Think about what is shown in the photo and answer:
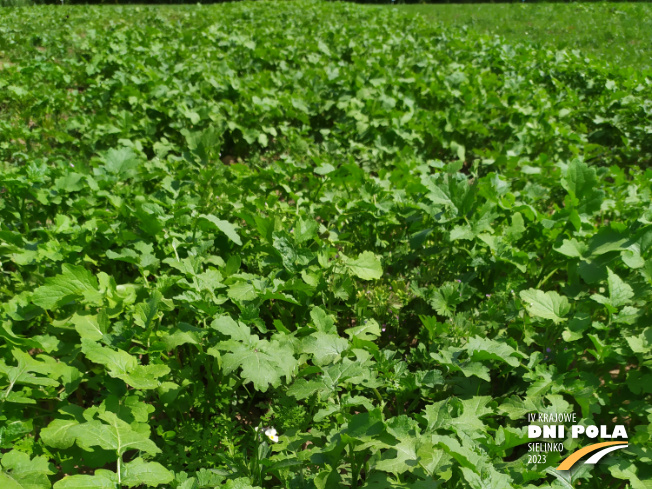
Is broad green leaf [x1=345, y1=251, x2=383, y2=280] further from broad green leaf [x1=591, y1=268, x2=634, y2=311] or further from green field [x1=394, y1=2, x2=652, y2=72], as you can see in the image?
green field [x1=394, y1=2, x2=652, y2=72]

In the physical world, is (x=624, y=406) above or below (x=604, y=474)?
above

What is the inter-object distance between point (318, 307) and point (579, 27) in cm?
1564

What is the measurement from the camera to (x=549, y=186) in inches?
150

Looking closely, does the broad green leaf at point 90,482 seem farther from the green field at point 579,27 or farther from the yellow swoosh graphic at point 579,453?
the green field at point 579,27

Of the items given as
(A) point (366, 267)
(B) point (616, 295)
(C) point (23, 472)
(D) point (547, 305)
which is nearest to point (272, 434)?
(C) point (23, 472)

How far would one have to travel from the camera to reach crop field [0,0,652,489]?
1.85 m

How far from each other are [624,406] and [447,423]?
89 cm

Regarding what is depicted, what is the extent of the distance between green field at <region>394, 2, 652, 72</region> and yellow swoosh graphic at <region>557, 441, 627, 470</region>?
8765 millimetres

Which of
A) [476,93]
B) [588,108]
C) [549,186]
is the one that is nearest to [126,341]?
[549,186]

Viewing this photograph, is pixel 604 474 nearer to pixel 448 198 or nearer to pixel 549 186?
pixel 448 198

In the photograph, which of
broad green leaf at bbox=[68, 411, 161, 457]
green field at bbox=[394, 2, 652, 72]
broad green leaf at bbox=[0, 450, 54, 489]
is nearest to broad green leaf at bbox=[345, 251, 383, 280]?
broad green leaf at bbox=[68, 411, 161, 457]

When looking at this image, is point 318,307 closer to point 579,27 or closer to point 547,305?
point 547,305

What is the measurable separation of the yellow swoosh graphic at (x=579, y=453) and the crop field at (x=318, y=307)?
0.02m

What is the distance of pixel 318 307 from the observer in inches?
92.8
